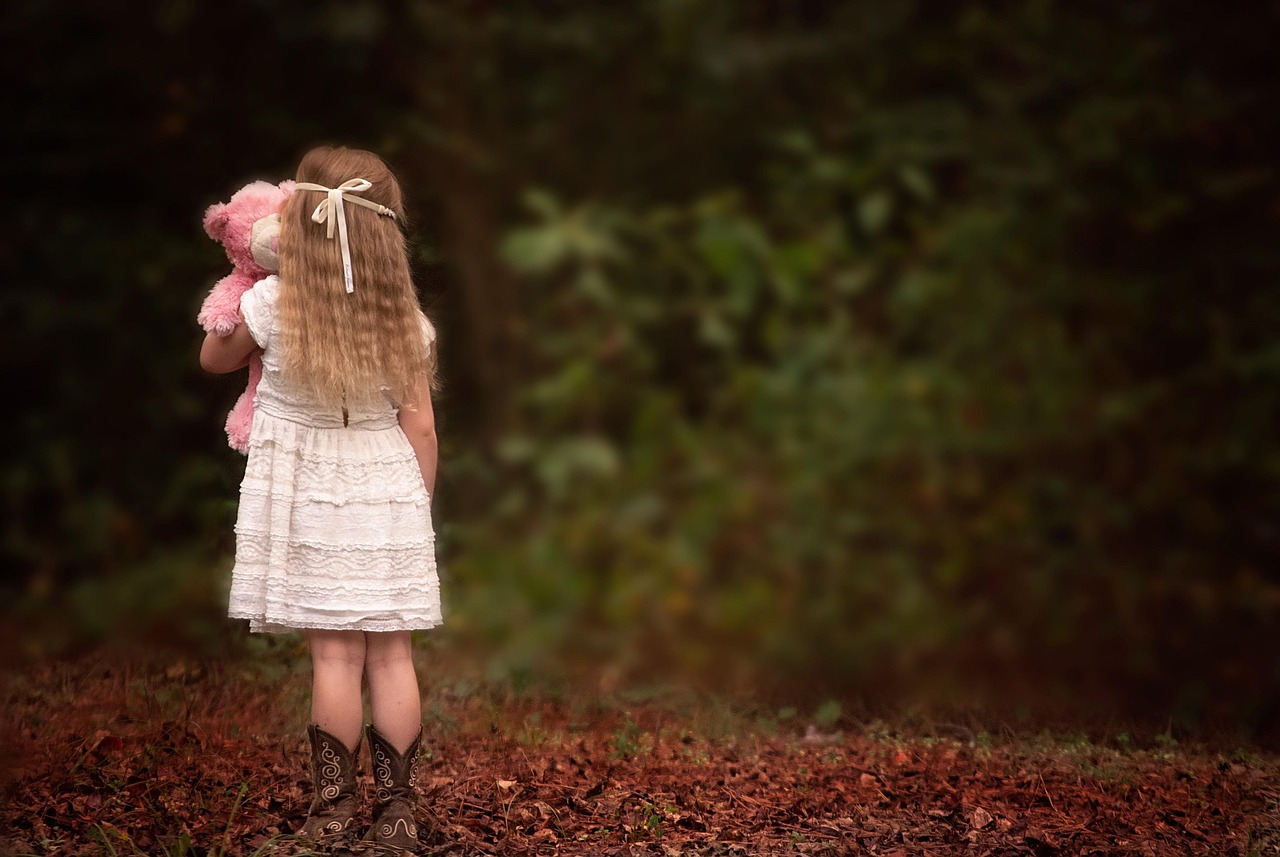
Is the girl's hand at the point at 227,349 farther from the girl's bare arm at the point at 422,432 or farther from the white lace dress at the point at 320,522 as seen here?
the girl's bare arm at the point at 422,432

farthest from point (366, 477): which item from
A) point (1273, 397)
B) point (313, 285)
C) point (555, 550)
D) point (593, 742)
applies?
point (1273, 397)

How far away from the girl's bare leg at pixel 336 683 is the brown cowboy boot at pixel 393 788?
64 mm

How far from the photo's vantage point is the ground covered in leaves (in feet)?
9.12

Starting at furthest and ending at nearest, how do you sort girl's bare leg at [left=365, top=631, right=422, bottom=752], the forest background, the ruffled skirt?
the forest background, girl's bare leg at [left=365, top=631, right=422, bottom=752], the ruffled skirt

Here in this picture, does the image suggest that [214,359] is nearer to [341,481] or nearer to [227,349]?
[227,349]

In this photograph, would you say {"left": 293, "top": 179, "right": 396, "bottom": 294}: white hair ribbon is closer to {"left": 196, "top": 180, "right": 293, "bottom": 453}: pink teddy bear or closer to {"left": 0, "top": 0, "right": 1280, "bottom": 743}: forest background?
{"left": 196, "top": 180, "right": 293, "bottom": 453}: pink teddy bear

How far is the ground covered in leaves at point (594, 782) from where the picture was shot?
2781 mm

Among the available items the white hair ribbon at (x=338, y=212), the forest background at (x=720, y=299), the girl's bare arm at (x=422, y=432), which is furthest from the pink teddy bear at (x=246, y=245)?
the forest background at (x=720, y=299)

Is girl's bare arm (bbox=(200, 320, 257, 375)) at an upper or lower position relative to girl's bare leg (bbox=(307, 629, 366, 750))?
upper

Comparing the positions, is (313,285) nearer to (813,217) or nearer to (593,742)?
(593,742)

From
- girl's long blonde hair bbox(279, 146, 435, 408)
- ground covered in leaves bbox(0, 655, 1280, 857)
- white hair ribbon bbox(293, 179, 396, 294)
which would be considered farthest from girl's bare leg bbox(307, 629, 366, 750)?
white hair ribbon bbox(293, 179, 396, 294)

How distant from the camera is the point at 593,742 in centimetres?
360

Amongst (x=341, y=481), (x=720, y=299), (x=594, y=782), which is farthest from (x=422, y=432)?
(x=720, y=299)

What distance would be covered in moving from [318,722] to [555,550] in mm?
3213
